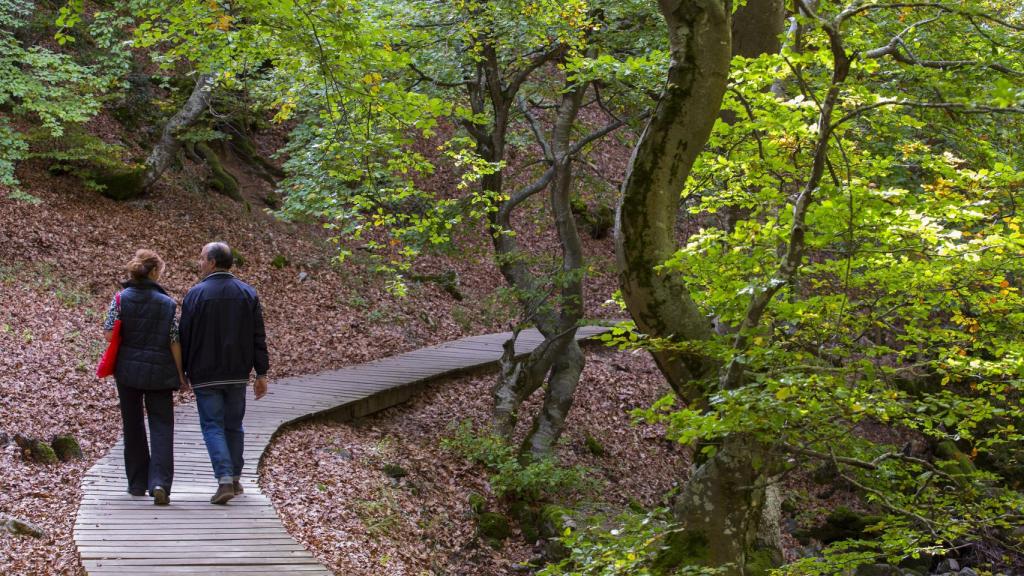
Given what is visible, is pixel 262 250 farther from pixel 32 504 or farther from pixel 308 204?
pixel 32 504

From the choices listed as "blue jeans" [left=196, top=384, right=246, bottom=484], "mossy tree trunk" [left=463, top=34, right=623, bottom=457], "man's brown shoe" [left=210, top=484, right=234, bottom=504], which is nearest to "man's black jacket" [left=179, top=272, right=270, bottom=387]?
"blue jeans" [left=196, top=384, right=246, bottom=484]

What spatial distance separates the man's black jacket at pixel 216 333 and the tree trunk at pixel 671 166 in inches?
113

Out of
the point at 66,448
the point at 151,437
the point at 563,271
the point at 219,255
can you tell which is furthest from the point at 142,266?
the point at 563,271

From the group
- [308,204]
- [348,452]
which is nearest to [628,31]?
[308,204]

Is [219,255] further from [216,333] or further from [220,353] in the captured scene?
[220,353]

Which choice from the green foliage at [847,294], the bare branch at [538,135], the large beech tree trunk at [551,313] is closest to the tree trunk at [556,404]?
the large beech tree trunk at [551,313]

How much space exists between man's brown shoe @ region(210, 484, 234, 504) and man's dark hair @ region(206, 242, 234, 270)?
162cm

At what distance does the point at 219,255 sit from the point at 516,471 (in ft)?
17.1

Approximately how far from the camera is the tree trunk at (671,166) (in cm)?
478

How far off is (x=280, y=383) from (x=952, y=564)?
9034 mm

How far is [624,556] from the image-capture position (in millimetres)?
4688

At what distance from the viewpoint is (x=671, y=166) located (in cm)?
498

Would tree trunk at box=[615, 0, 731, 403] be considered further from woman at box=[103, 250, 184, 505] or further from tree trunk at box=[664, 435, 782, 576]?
woman at box=[103, 250, 184, 505]

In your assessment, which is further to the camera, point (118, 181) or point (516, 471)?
point (118, 181)
